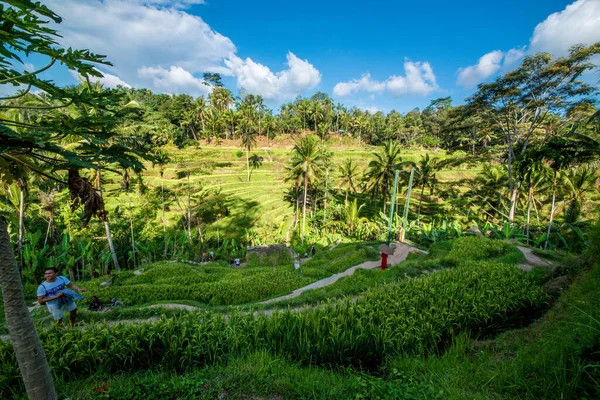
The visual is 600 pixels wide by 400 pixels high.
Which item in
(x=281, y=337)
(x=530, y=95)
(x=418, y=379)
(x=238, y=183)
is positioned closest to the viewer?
(x=418, y=379)

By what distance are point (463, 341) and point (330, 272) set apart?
10.7 meters

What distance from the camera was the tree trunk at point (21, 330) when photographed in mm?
2426

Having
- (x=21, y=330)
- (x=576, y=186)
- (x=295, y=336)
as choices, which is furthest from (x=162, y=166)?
(x=576, y=186)

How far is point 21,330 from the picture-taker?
8.34 feet

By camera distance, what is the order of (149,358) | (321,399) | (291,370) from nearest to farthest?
(321,399)
(291,370)
(149,358)

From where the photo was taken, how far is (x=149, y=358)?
460 centimetres

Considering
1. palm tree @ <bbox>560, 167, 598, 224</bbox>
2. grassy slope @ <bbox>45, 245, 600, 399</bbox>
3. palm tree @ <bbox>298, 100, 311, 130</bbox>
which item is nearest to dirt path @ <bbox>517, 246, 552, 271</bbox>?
grassy slope @ <bbox>45, 245, 600, 399</bbox>

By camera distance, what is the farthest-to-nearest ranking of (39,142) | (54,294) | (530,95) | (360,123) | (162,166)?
(360,123)
(162,166)
(530,95)
(54,294)
(39,142)

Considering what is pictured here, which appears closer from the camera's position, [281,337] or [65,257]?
[281,337]

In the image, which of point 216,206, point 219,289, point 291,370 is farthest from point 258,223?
point 291,370

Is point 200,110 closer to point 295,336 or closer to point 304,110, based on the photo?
point 304,110

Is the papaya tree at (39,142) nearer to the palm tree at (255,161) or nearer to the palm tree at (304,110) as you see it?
the palm tree at (255,161)

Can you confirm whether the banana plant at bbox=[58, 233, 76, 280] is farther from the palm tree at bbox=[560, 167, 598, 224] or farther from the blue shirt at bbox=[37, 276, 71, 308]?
the palm tree at bbox=[560, 167, 598, 224]

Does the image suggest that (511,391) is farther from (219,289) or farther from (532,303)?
(219,289)
